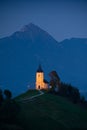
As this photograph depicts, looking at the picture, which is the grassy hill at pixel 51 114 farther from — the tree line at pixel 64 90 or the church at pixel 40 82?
the church at pixel 40 82

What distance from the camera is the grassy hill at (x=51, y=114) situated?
79750 mm

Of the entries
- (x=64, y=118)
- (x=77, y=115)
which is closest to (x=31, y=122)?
(x=64, y=118)

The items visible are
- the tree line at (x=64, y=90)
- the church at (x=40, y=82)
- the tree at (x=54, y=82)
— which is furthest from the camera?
the church at (x=40, y=82)

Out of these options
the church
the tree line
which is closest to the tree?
the tree line

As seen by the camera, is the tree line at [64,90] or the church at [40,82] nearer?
the tree line at [64,90]

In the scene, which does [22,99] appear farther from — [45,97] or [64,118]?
[64,118]

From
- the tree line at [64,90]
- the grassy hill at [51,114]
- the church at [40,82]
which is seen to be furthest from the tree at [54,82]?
the grassy hill at [51,114]

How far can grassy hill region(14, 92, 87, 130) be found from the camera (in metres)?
79.8

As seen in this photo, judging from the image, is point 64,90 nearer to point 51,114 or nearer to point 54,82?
point 54,82

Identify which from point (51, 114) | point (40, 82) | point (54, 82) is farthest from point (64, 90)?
point (51, 114)

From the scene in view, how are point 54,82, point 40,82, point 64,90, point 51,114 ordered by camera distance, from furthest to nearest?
1. point 40,82
2. point 64,90
3. point 54,82
4. point 51,114

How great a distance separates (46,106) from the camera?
9200 centimetres

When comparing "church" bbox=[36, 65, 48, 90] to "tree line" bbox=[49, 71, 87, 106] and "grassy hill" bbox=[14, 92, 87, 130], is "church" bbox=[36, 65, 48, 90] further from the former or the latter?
"grassy hill" bbox=[14, 92, 87, 130]

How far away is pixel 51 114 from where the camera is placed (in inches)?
3423
